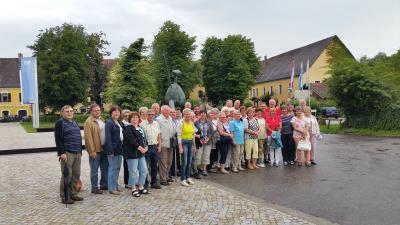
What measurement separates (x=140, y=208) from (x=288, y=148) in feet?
19.7

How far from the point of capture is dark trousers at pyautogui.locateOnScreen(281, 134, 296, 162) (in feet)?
38.4

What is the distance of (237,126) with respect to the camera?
35.5 ft

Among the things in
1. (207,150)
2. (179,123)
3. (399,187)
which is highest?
(179,123)

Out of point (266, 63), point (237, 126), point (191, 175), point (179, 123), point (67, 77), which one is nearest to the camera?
point (179, 123)

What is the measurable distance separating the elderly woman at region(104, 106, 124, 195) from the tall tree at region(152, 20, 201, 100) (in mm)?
46222

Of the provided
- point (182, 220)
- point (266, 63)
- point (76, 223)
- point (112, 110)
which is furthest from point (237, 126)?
point (266, 63)

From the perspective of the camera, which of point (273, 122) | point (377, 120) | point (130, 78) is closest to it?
point (273, 122)

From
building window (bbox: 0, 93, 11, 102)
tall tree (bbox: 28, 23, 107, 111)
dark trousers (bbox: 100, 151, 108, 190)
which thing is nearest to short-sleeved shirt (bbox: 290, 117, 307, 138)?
dark trousers (bbox: 100, 151, 108, 190)

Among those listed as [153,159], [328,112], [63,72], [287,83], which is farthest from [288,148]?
[287,83]

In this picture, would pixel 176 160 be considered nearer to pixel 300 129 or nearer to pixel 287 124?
pixel 287 124

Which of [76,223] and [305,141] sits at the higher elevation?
[305,141]

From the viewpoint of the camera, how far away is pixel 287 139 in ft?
38.4

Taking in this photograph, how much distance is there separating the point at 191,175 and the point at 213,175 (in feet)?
2.03

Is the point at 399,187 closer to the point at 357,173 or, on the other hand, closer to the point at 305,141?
the point at 357,173
